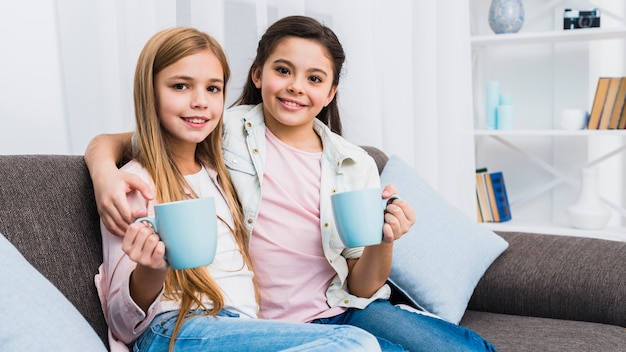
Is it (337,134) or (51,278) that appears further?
(337,134)

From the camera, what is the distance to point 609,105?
301 centimetres

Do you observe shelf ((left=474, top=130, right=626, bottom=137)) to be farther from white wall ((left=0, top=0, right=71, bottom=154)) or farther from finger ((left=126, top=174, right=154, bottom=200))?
finger ((left=126, top=174, right=154, bottom=200))

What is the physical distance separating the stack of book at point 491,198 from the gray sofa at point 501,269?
4.19 ft

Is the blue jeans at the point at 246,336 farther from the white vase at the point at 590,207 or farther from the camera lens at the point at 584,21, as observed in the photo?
the camera lens at the point at 584,21

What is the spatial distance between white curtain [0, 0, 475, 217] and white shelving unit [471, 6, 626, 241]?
29cm

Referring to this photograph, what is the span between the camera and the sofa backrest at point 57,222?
1155 millimetres

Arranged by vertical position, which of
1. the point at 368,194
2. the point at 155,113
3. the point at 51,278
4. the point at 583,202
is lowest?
the point at 583,202

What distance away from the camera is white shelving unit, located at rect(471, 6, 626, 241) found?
10.9 ft

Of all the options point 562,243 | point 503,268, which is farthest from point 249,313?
point 562,243

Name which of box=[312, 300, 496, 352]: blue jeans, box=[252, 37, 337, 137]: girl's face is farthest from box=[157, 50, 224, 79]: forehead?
box=[312, 300, 496, 352]: blue jeans

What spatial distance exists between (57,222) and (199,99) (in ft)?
1.04

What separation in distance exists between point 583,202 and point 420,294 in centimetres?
167

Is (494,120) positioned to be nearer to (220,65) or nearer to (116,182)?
(220,65)

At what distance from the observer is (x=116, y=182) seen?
1.17 m
